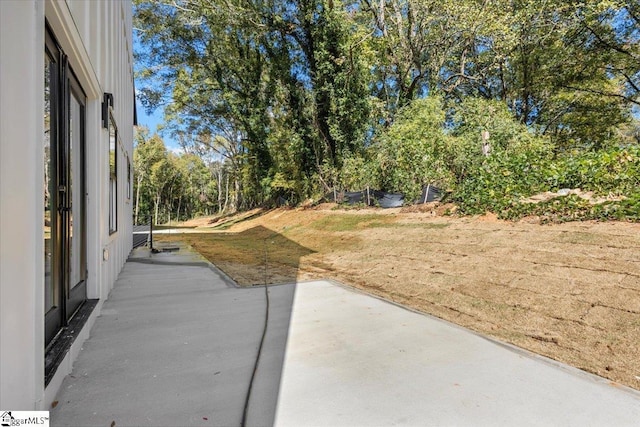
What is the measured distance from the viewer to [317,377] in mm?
1827

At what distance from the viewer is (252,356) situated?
2.07m

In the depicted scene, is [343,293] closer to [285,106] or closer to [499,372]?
[499,372]

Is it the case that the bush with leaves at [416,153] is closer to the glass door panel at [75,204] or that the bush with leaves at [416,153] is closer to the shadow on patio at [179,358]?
the shadow on patio at [179,358]

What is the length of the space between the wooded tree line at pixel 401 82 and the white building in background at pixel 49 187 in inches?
262

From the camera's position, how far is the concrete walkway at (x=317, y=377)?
1.48 metres

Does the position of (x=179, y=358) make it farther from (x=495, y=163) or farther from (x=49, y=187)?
(x=495, y=163)

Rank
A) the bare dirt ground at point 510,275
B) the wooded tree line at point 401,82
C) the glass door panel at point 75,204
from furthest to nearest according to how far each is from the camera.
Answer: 1. the wooded tree line at point 401,82
2. the bare dirt ground at point 510,275
3. the glass door panel at point 75,204

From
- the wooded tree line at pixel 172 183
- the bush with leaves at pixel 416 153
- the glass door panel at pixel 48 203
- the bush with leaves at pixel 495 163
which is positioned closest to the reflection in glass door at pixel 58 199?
the glass door panel at pixel 48 203

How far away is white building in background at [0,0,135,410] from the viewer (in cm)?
110

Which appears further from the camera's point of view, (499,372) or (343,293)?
(343,293)

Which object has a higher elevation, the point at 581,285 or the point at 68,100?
the point at 68,100

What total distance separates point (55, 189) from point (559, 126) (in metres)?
19.7

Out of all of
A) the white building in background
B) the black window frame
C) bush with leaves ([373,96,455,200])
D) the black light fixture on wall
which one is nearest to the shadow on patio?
the white building in background

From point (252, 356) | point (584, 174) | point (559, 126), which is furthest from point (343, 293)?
point (559, 126)
